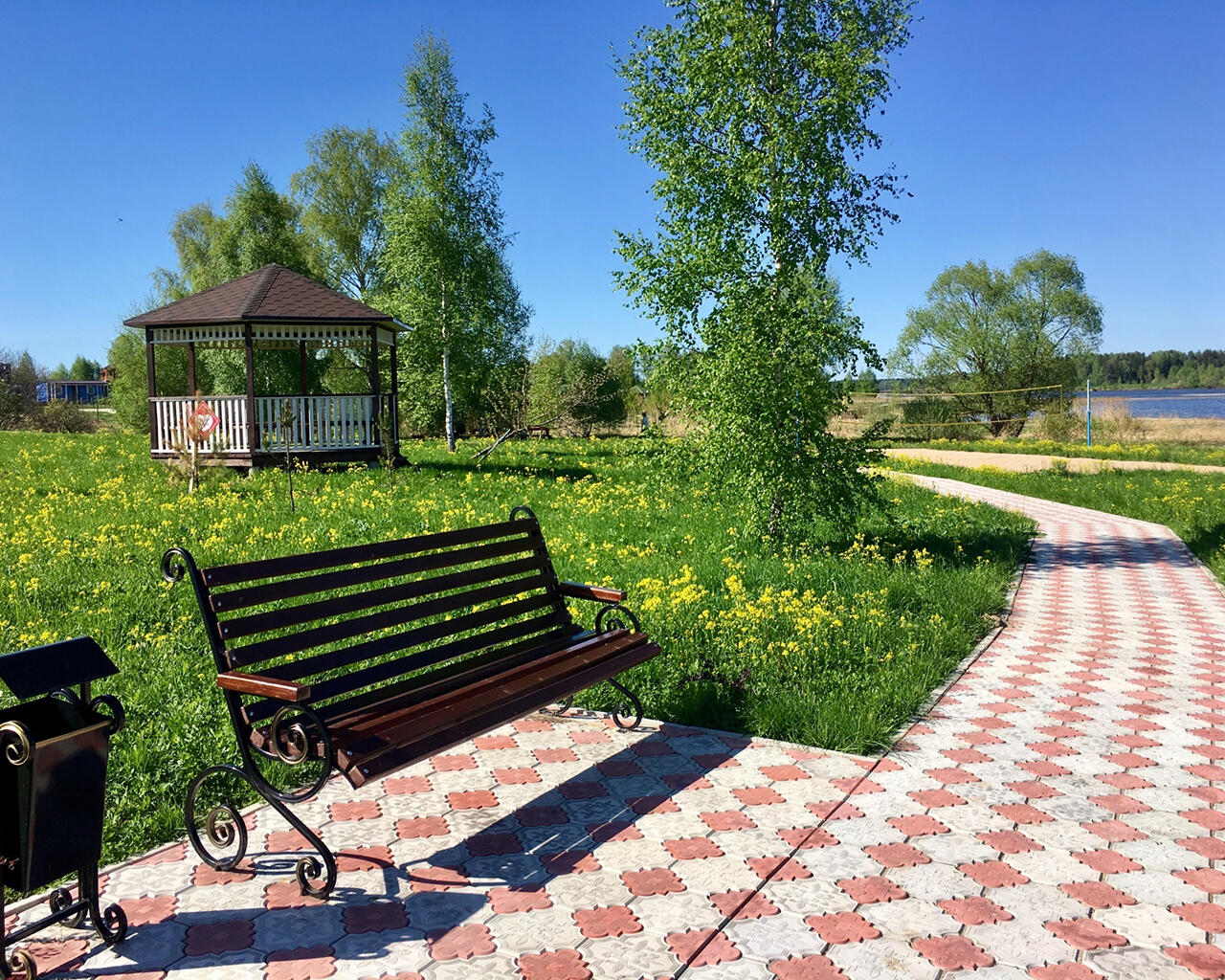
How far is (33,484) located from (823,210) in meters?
11.9

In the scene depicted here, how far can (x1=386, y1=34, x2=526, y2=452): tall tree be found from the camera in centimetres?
2184

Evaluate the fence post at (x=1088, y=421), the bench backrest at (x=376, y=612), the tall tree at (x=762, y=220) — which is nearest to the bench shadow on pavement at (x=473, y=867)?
the bench backrest at (x=376, y=612)

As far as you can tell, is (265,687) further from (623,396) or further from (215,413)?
(623,396)

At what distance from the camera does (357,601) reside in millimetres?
3816

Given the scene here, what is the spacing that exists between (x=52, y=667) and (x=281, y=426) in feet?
47.6

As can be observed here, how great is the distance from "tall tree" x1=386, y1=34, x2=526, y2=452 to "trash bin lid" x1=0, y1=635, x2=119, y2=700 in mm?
19496

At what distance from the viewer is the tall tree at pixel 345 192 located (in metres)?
35.6

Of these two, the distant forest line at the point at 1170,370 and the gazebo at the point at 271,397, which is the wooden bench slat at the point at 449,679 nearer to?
the gazebo at the point at 271,397

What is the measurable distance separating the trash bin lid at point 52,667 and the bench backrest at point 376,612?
448mm

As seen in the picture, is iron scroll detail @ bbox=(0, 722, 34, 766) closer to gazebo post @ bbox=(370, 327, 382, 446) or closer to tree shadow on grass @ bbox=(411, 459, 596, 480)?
tree shadow on grass @ bbox=(411, 459, 596, 480)

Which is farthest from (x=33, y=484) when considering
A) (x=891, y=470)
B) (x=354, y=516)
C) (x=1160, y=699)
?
(x=891, y=470)

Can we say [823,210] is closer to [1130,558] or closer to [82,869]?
[1130,558]

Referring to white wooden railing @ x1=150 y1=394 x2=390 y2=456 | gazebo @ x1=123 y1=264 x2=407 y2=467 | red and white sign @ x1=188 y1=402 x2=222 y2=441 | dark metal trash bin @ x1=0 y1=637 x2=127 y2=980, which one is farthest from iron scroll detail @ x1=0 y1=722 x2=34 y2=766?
white wooden railing @ x1=150 y1=394 x2=390 y2=456

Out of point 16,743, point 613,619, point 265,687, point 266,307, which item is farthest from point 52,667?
point 266,307
